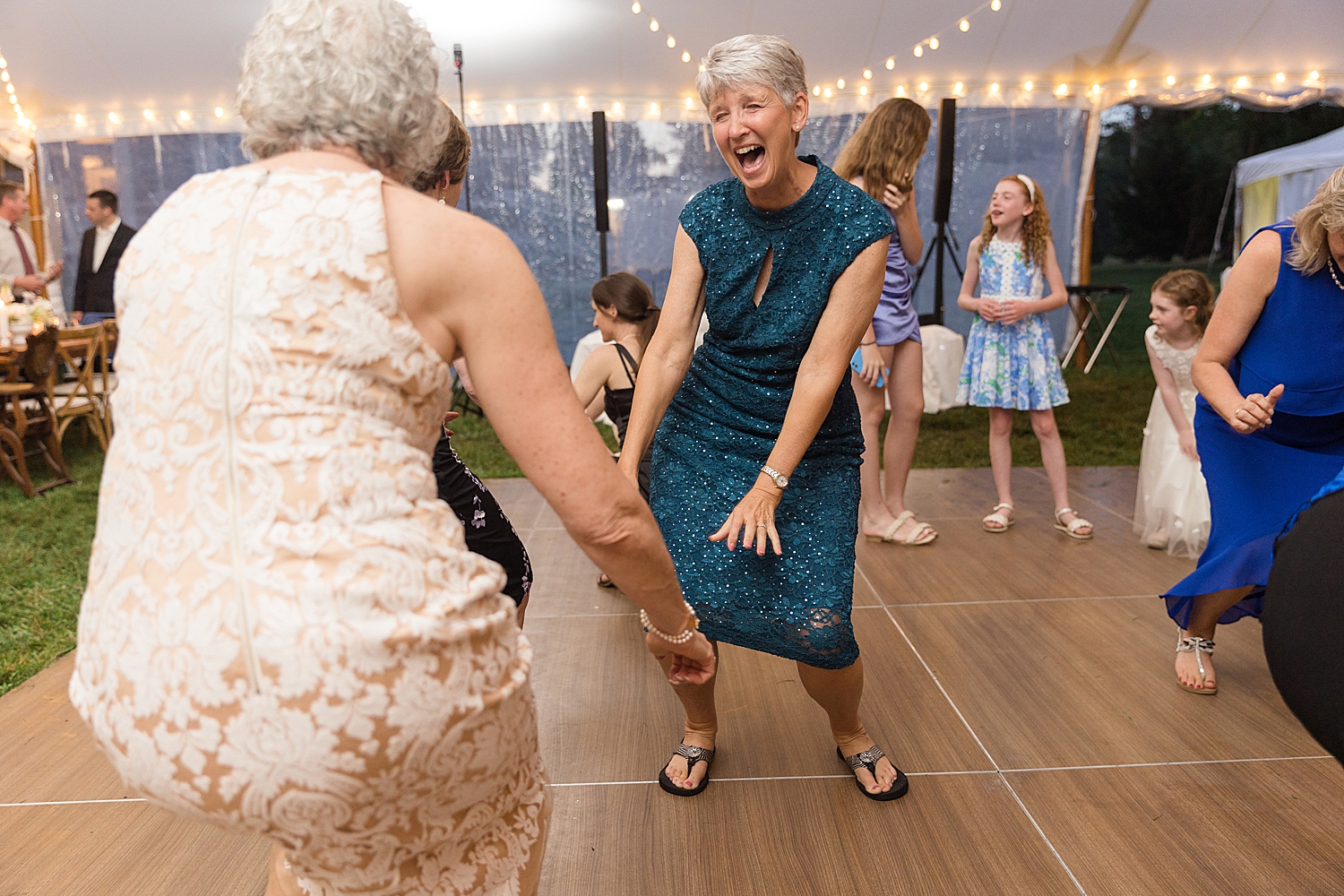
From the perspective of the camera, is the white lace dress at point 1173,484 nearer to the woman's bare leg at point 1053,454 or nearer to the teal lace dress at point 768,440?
the woman's bare leg at point 1053,454

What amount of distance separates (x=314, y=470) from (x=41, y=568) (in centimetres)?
419

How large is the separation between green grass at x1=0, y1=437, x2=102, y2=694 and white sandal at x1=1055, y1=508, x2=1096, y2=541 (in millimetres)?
3973

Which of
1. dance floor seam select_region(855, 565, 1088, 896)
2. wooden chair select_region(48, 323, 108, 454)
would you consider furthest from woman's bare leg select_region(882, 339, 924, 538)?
wooden chair select_region(48, 323, 108, 454)

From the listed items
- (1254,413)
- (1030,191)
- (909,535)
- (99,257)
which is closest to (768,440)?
(1254,413)

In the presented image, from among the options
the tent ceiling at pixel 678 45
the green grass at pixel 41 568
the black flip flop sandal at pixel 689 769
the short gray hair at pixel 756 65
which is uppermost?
the tent ceiling at pixel 678 45

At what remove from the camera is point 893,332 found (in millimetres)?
4074

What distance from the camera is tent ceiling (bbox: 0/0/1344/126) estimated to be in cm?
807

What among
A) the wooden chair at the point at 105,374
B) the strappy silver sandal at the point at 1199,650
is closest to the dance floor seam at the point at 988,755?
the strappy silver sandal at the point at 1199,650

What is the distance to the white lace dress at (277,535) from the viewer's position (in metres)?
0.88

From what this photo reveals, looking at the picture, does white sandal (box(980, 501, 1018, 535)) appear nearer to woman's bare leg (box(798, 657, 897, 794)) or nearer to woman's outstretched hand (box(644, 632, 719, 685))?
woman's bare leg (box(798, 657, 897, 794))

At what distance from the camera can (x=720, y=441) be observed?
212 centimetres

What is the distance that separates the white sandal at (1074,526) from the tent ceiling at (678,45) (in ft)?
17.8

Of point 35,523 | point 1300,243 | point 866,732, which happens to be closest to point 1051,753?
point 866,732

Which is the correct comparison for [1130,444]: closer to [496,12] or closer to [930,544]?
[930,544]
